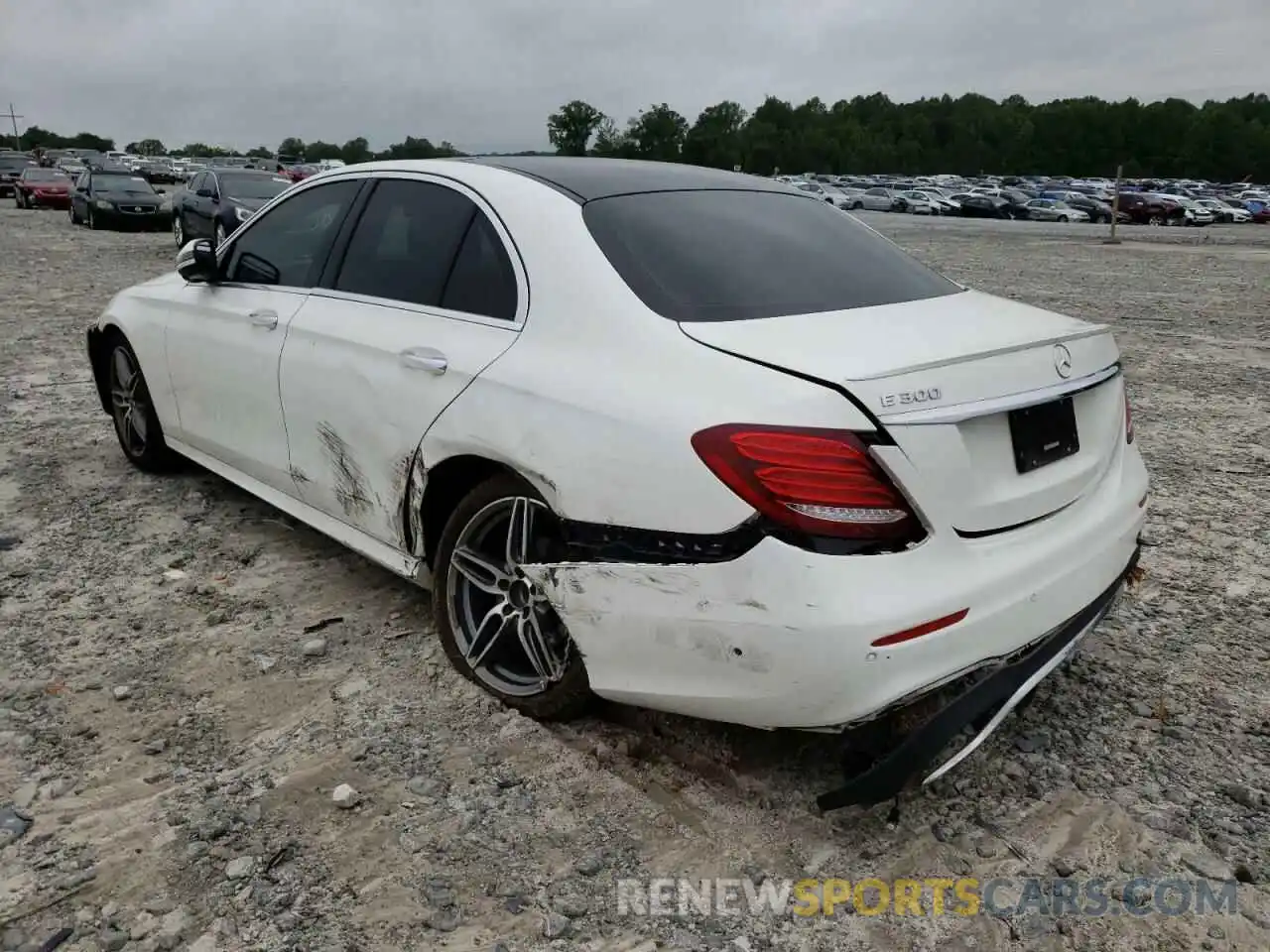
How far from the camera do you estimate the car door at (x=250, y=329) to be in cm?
386

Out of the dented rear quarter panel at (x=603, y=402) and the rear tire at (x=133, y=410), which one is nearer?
the dented rear quarter panel at (x=603, y=402)

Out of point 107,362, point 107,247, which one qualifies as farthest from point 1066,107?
point 107,362

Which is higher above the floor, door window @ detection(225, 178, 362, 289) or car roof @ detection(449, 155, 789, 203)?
car roof @ detection(449, 155, 789, 203)

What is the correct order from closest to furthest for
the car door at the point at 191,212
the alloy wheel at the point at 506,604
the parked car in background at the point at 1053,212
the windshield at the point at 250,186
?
the alloy wheel at the point at 506,604 < the windshield at the point at 250,186 < the car door at the point at 191,212 < the parked car in background at the point at 1053,212

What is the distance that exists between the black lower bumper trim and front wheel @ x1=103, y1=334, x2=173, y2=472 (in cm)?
395

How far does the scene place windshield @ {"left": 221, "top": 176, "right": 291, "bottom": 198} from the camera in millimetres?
16797

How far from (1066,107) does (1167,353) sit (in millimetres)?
132512

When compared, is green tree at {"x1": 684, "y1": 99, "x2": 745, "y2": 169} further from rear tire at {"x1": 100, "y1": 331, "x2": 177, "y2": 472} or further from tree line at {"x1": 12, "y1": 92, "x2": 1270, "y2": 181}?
rear tire at {"x1": 100, "y1": 331, "x2": 177, "y2": 472}

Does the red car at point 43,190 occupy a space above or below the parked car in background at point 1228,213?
above

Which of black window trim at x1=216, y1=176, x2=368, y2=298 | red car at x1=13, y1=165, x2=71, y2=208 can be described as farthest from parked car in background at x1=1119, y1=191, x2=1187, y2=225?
black window trim at x1=216, y1=176, x2=368, y2=298

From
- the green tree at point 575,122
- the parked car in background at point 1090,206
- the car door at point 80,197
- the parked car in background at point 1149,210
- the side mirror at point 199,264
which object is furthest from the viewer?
the green tree at point 575,122

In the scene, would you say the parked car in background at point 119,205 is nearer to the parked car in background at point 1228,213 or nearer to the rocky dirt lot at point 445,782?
the rocky dirt lot at point 445,782

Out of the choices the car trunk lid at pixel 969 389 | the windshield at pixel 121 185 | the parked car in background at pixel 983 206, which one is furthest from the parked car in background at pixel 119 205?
the parked car in background at pixel 983 206

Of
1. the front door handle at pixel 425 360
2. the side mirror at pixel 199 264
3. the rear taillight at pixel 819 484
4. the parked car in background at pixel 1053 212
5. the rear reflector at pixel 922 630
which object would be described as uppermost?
the side mirror at pixel 199 264
